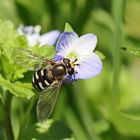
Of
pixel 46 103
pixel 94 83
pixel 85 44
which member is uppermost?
pixel 85 44

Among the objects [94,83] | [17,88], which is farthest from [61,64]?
[94,83]

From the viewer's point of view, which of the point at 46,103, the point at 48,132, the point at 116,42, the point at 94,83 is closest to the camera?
the point at 46,103

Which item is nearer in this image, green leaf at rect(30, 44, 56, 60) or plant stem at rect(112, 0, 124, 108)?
green leaf at rect(30, 44, 56, 60)

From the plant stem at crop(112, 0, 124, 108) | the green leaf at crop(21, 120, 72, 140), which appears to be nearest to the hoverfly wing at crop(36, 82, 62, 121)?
the green leaf at crop(21, 120, 72, 140)

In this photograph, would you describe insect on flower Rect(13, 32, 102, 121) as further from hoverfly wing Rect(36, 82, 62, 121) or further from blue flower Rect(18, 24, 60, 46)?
blue flower Rect(18, 24, 60, 46)

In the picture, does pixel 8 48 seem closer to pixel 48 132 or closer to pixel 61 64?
pixel 61 64

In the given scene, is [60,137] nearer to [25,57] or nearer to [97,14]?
[25,57]

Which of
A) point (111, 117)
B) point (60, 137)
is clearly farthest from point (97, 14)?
point (60, 137)
